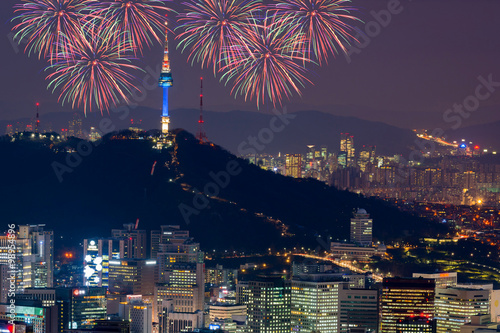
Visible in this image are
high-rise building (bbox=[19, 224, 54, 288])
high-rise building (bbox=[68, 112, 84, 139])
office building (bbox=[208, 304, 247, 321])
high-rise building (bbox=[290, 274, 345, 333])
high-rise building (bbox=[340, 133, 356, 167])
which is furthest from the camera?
high-rise building (bbox=[340, 133, 356, 167])

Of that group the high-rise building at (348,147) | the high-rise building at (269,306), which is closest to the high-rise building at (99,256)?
the high-rise building at (269,306)

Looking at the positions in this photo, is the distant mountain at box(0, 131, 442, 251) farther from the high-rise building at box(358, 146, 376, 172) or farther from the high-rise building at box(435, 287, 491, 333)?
the high-rise building at box(435, 287, 491, 333)

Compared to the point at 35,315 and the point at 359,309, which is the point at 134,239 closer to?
the point at 359,309

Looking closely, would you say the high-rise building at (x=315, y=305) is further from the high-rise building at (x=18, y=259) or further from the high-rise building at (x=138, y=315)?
the high-rise building at (x=18, y=259)

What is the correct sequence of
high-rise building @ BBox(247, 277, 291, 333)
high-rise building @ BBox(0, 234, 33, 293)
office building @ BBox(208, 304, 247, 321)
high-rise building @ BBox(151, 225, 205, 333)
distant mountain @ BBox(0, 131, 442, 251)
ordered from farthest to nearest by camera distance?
distant mountain @ BBox(0, 131, 442, 251) → high-rise building @ BBox(0, 234, 33, 293) → high-rise building @ BBox(151, 225, 205, 333) → office building @ BBox(208, 304, 247, 321) → high-rise building @ BBox(247, 277, 291, 333)

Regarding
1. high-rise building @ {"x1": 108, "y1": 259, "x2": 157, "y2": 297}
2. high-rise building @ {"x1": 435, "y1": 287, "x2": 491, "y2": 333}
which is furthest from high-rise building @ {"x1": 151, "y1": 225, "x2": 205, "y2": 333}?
high-rise building @ {"x1": 435, "y1": 287, "x2": 491, "y2": 333}

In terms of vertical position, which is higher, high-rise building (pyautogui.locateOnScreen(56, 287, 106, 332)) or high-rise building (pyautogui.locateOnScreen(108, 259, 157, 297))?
high-rise building (pyautogui.locateOnScreen(108, 259, 157, 297))

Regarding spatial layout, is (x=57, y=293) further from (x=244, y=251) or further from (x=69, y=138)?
(x=69, y=138)
